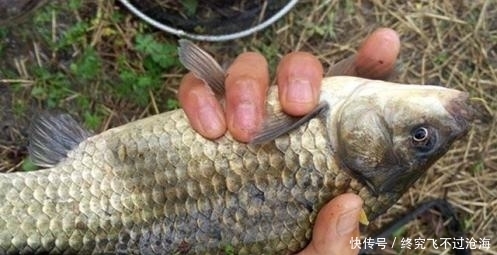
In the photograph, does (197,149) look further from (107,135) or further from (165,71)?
(165,71)

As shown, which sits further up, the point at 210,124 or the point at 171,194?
the point at 210,124

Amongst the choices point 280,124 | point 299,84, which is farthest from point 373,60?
point 280,124

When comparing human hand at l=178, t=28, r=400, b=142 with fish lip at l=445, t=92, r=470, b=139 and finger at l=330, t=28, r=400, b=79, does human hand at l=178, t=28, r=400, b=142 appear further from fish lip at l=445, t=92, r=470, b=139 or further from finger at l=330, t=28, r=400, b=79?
fish lip at l=445, t=92, r=470, b=139

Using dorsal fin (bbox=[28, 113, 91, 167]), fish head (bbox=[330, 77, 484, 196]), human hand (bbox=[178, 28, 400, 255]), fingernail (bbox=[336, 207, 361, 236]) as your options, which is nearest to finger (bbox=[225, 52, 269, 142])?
human hand (bbox=[178, 28, 400, 255])

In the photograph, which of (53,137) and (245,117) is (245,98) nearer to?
(245,117)

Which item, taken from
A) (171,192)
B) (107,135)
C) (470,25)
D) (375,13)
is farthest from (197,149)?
(470,25)

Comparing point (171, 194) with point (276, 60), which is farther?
point (276, 60)
